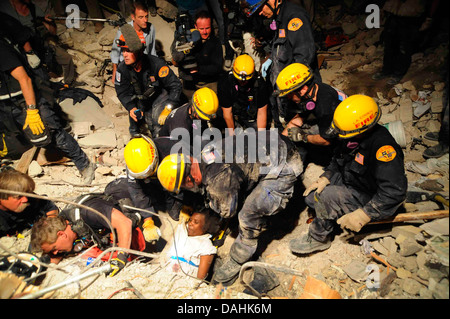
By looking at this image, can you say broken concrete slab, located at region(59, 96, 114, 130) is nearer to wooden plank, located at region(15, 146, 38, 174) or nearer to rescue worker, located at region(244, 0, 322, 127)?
wooden plank, located at region(15, 146, 38, 174)

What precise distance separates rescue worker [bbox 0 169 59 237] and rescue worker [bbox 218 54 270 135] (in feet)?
9.70

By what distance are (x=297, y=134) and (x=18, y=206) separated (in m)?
3.89

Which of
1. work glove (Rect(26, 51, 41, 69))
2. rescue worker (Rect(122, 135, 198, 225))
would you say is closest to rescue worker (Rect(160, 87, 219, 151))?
rescue worker (Rect(122, 135, 198, 225))

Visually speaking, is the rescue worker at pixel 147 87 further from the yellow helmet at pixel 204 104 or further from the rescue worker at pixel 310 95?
the rescue worker at pixel 310 95

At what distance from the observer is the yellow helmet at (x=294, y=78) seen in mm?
3309

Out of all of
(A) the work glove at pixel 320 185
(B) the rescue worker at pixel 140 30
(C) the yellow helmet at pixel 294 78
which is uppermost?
(B) the rescue worker at pixel 140 30

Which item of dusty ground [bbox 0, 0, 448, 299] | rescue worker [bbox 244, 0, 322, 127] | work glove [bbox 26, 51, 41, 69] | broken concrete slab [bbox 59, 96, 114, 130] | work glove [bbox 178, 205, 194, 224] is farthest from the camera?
broken concrete slab [bbox 59, 96, 114, 130]

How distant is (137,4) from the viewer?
186 inches

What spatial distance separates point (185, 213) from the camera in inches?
158

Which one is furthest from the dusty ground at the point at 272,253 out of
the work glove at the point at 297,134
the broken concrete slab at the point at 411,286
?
the work glove at the point at 297,134

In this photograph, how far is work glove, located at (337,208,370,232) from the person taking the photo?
115 inches

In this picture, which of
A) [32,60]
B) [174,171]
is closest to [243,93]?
[174,171]

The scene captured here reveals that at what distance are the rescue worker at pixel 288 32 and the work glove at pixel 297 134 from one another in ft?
2.52

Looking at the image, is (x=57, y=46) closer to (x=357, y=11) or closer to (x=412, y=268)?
(x=357, y=11)
